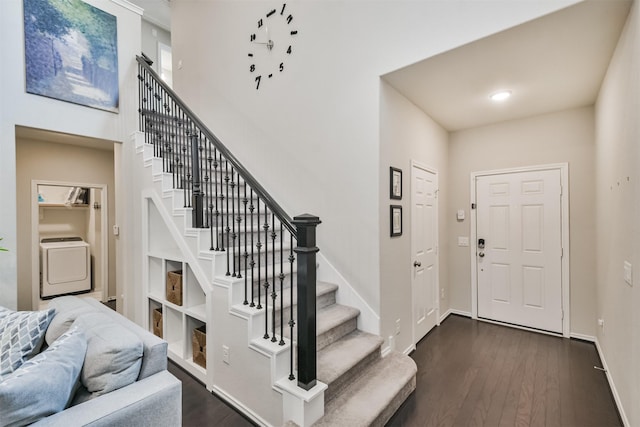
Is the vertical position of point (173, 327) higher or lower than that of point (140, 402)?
lower

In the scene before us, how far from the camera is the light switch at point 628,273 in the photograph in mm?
1975

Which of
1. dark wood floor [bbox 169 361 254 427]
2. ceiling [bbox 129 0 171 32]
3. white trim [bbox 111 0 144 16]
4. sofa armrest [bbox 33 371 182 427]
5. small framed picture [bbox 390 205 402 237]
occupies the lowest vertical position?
dark wood floor [bbox 169 361 254 427]

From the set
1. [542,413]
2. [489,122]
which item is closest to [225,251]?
[542,413]

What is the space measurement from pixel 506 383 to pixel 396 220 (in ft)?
5.61

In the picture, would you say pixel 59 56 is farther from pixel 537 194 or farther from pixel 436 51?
pixel 537 194

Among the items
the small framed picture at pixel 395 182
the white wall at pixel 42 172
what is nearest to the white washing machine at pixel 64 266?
the white wall at pixel 42 172

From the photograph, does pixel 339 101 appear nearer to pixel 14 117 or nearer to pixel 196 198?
pixel 196 198

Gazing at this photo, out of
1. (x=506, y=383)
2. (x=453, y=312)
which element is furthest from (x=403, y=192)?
(x=453, y=312)

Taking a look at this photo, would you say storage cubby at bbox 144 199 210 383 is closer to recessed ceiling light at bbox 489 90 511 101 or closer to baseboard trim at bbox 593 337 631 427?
baseboard trim at bbox 593 337 631 427

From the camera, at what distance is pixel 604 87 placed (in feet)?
9.08

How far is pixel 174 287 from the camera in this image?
3098 mm

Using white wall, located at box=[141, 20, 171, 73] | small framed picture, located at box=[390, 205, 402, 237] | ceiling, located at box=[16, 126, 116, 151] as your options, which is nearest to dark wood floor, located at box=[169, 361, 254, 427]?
small framed picture, located at box=[390, 205, 402, 237]

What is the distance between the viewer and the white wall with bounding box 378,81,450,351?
2.79m

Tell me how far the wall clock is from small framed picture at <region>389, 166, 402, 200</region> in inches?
73.3
